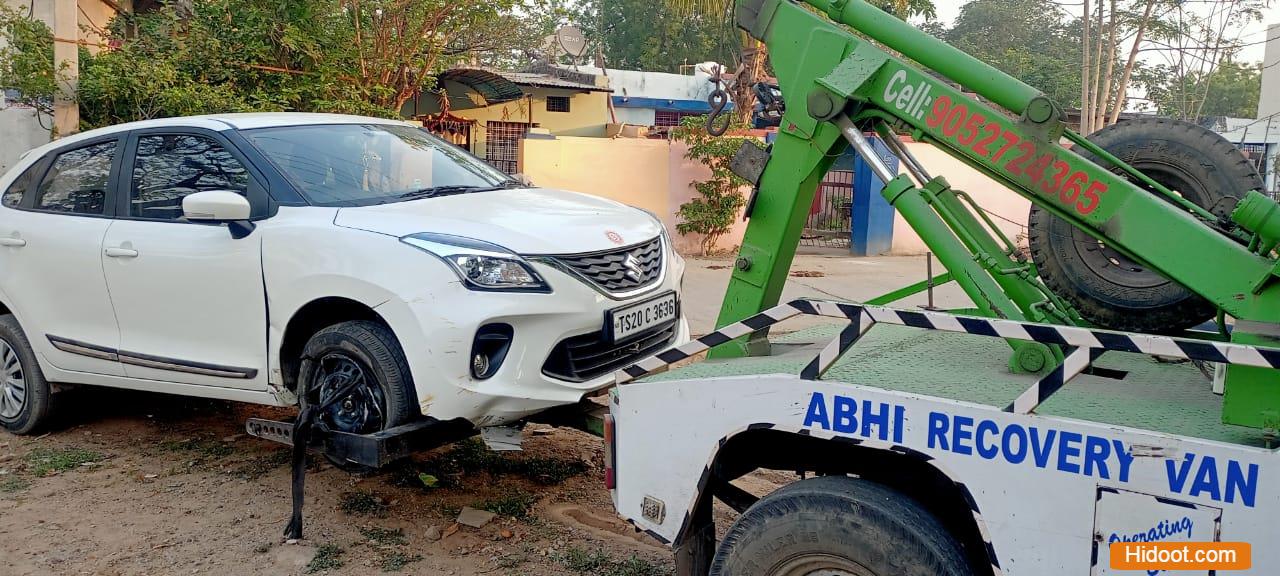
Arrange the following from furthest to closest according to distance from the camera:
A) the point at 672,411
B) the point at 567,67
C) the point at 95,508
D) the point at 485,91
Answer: the point at 567,67
the point at 485,91
the point at 95,508
the point at 672,411

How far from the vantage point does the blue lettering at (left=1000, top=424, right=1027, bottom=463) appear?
225cm

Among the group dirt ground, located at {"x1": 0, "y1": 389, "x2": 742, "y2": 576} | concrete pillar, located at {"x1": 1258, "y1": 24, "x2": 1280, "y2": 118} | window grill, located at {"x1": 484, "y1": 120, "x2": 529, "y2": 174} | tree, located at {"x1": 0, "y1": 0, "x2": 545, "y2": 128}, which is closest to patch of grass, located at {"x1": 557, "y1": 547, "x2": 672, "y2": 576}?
dirt ground, located at {"x1": 0, "y1": 389, "x2": 742, "y2": 576}

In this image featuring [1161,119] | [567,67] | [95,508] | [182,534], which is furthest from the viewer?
[567,67]

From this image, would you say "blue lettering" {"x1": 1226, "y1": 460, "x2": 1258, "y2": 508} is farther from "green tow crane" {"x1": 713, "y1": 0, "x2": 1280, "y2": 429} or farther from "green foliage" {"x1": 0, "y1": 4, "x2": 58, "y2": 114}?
"green foliage" {"x1": 0, "y1": 4, "x2": 58, "y2": 114}

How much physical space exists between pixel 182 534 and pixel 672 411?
261 centimetres

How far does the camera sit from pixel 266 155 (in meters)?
4.43

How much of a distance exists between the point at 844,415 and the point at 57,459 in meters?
4.59

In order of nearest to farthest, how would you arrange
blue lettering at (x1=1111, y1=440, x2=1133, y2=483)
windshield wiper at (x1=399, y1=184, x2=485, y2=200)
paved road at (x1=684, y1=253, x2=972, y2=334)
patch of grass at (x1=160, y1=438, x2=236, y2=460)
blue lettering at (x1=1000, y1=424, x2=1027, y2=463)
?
blue lettering at (x1=1111, y1=440, x2=1133, y2=483) < blue lettering at (x1=1000, y1=424, x2=1027, y2=463) < windshield wiper at (x1=399, y1=184, x2=485, y2=200) < patch of grass at (x1=160, y1=438, x2=236, y2=460) < paved road at (x1=684, y1=253, x2=972, y2=334)

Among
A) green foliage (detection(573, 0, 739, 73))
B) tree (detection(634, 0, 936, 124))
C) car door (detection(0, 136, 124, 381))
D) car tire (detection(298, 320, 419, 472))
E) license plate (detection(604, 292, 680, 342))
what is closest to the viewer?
car tire (detection(298, 320, 419, 472))

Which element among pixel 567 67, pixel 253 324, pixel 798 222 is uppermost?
pixel 567 67

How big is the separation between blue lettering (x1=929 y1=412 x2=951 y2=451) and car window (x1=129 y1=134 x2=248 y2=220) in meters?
3.37

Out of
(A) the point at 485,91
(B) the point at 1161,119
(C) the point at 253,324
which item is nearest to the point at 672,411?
(B) the point at 1161,119

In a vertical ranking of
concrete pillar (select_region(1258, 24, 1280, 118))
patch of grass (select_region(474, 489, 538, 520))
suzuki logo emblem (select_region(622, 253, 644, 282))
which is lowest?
patch of grass (select_region(474, 489, 538, 520))

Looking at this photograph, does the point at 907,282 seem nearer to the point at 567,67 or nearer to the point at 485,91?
the point at 485,91
